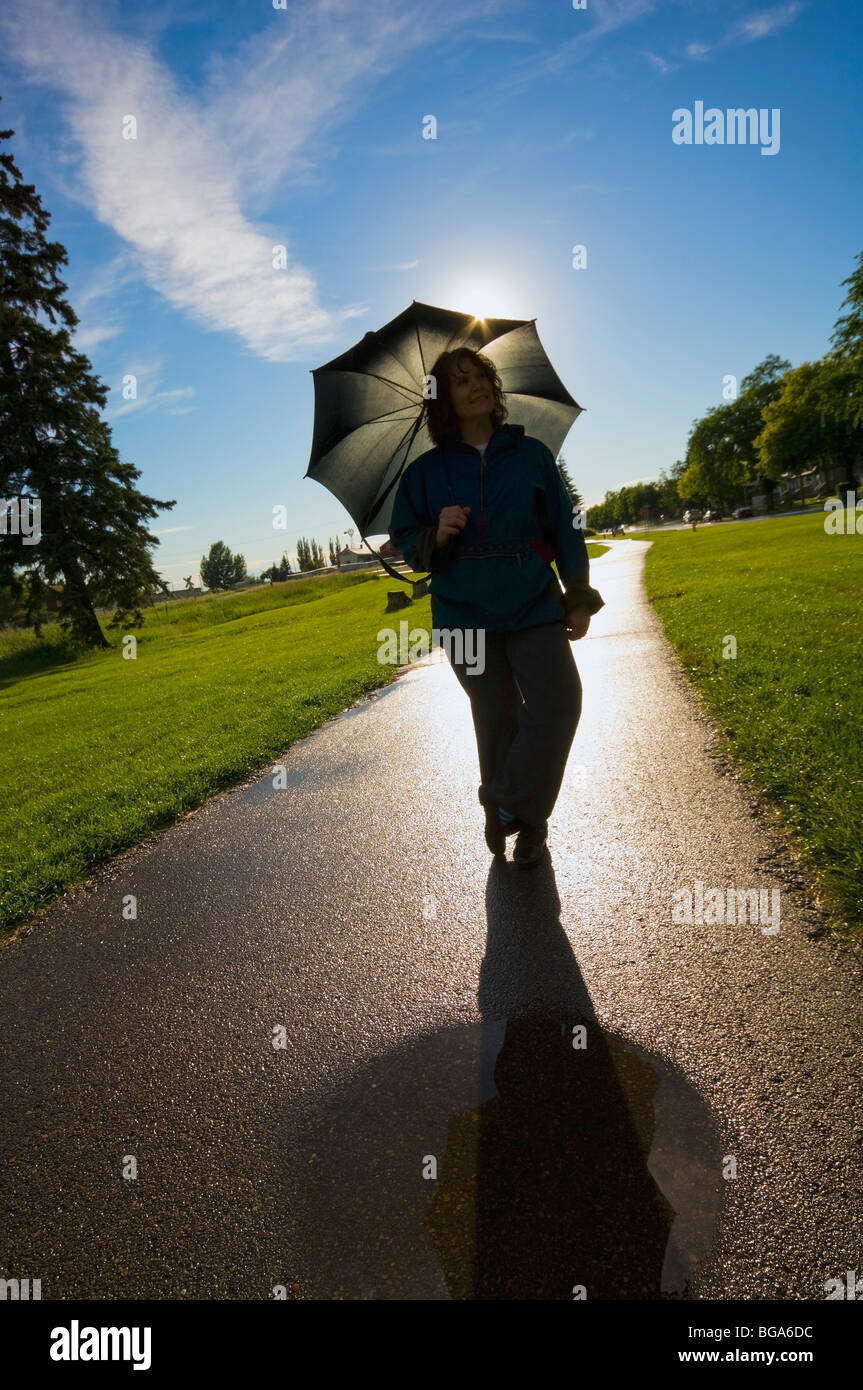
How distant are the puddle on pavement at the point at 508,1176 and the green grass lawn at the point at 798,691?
135 cm

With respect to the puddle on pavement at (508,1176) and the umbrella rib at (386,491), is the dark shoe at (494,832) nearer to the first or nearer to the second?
the puddle on pavement at (508,1176)

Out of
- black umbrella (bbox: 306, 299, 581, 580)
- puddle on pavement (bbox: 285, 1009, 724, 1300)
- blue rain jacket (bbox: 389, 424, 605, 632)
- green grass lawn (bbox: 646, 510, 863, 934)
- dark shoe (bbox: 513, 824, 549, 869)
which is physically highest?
black umbrella (bbox: 306, 299, 581, 580)

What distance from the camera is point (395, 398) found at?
13.7 ft

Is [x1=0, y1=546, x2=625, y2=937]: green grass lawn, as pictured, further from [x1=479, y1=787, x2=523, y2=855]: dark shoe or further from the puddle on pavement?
the puddle on pavement

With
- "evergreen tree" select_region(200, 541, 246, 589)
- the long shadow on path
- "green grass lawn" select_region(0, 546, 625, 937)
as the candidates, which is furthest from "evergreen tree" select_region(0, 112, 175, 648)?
"evergreen tree" select_region(200, 541, 246, 589)

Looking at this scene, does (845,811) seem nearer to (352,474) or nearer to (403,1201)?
(403,1201)

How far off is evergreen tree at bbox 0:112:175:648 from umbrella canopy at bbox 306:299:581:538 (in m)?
28.5

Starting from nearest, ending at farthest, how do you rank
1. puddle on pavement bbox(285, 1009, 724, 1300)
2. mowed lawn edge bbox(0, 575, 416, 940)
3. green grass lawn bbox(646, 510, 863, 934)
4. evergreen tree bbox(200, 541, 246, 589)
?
1. puddle on pavement bbox(285, 1009, 724, 1300)
2. green grass lawn bbox(646, 510, 863, 934)
3. mowed lawn edge bbox(0, 575, 416, 940)
4. evergreen tree bbox(200, 541, 246, 589)

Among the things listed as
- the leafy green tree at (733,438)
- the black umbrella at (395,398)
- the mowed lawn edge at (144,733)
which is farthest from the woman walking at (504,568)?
the leafy green tree at (733,438)

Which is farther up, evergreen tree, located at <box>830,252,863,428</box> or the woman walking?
evergreen tree, located at <box>830,252,863,428</box>

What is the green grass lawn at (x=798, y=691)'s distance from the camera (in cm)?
349

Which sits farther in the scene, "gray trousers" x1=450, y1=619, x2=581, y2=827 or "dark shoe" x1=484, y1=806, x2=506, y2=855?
"dark shoe" x1=484, y1=806, x2=506, y2=855

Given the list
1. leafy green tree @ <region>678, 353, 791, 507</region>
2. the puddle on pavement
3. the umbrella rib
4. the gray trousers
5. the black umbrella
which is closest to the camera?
the puddle on pavement

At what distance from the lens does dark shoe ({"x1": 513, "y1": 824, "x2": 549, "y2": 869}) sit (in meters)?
3.68
